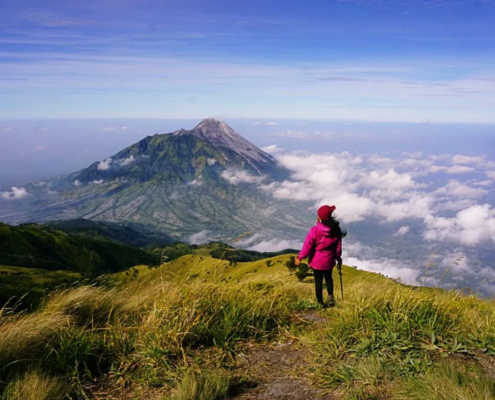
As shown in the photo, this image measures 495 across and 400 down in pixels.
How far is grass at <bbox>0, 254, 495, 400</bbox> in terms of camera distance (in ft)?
14.8

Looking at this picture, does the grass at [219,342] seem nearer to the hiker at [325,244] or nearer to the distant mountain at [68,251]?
the hiker at [325,244]

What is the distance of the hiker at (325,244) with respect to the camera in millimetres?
8891

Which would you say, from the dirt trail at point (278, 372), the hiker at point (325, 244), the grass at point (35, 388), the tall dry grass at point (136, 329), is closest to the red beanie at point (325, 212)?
the hiker at point (325, 244)

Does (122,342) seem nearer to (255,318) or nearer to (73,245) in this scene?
(255,318)

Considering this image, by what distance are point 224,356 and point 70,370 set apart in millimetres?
2260

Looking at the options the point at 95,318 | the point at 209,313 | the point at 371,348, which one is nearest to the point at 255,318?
the point at 209,313

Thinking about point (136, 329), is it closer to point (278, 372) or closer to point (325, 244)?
point (278, 372)

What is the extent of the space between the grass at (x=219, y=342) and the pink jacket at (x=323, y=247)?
1.88 metres

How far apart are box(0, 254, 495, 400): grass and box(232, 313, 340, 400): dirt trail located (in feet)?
0.59

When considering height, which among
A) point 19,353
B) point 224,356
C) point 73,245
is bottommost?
point 73,245

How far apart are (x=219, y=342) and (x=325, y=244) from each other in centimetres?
423

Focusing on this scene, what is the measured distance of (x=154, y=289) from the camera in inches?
290

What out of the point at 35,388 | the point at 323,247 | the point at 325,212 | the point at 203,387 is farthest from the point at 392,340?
the point at 35,388

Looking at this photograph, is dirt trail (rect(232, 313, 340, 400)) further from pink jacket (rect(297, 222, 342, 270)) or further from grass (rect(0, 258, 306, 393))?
pink jacket (rect(297, 222, 342, 270))
